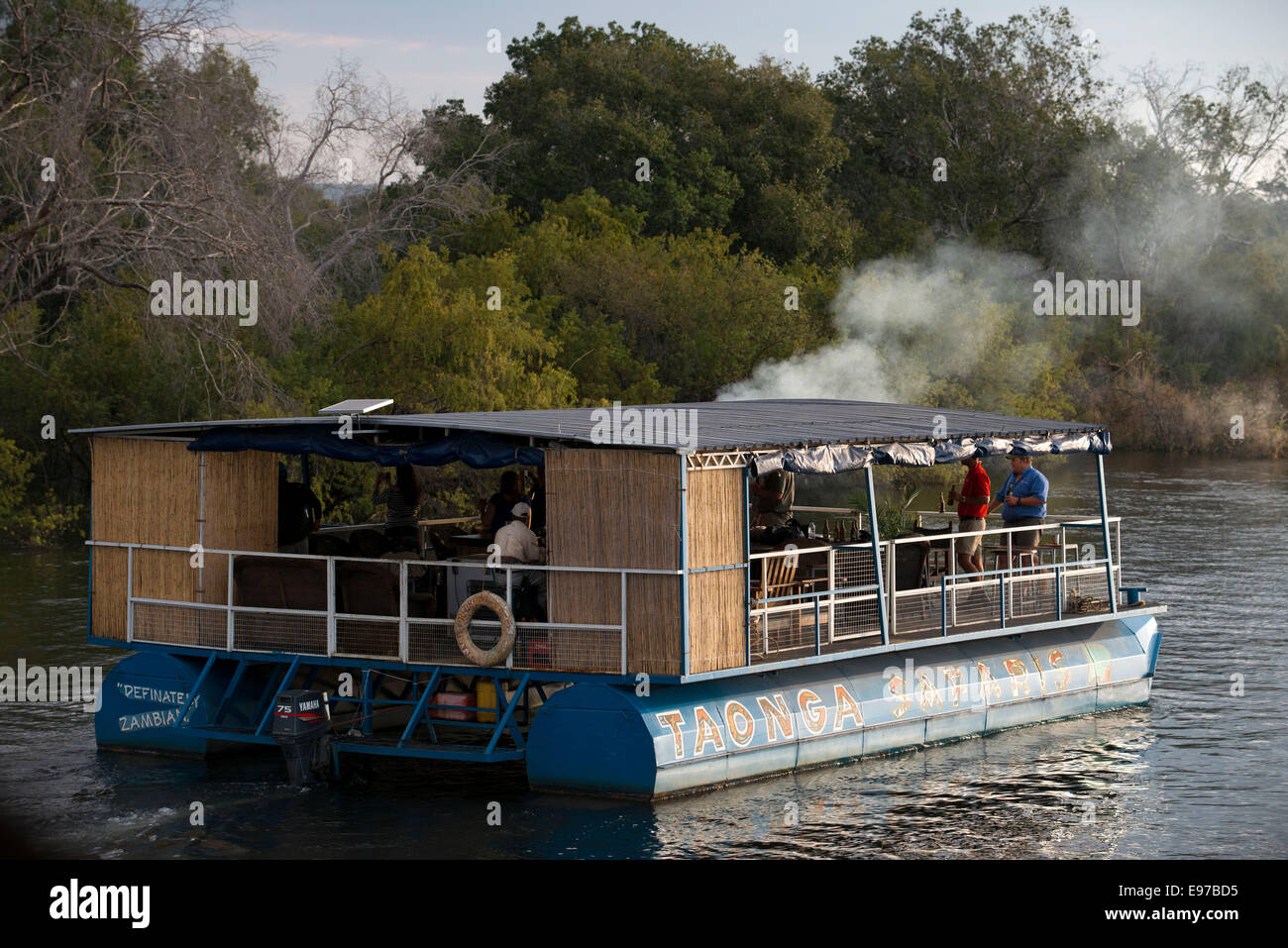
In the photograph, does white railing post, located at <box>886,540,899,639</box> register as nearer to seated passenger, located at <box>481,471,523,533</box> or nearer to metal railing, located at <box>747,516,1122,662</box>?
metal railing, located at <box>747,516,1122,662</box>

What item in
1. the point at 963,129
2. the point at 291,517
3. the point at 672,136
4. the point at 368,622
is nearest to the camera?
the point at 368,622

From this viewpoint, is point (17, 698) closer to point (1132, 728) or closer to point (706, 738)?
point (706, 738)

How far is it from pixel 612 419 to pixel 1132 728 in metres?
8.18

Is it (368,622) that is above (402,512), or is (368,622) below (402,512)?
below

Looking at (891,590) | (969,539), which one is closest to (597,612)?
(891,590)

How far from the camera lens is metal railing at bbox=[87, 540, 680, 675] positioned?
1594cm

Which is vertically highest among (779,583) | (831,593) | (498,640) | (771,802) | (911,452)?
(911,452)

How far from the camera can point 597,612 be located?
15883 mm

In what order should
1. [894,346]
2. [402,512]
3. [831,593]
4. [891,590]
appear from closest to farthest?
Answer: [831,593] < [891,590] < [402,512] < [894,346]

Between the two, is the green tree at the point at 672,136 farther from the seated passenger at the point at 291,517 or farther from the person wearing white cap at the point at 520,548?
the person wearing white cap at the point at 520,548

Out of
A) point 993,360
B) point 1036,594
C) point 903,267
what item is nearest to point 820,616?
point 1036,594

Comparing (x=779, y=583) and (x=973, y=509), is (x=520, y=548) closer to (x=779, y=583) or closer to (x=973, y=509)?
(x=779, y=583)

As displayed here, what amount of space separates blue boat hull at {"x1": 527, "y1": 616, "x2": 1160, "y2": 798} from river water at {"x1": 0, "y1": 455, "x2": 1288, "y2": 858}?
0.27 meters

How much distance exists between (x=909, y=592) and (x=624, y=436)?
4.45 meters
